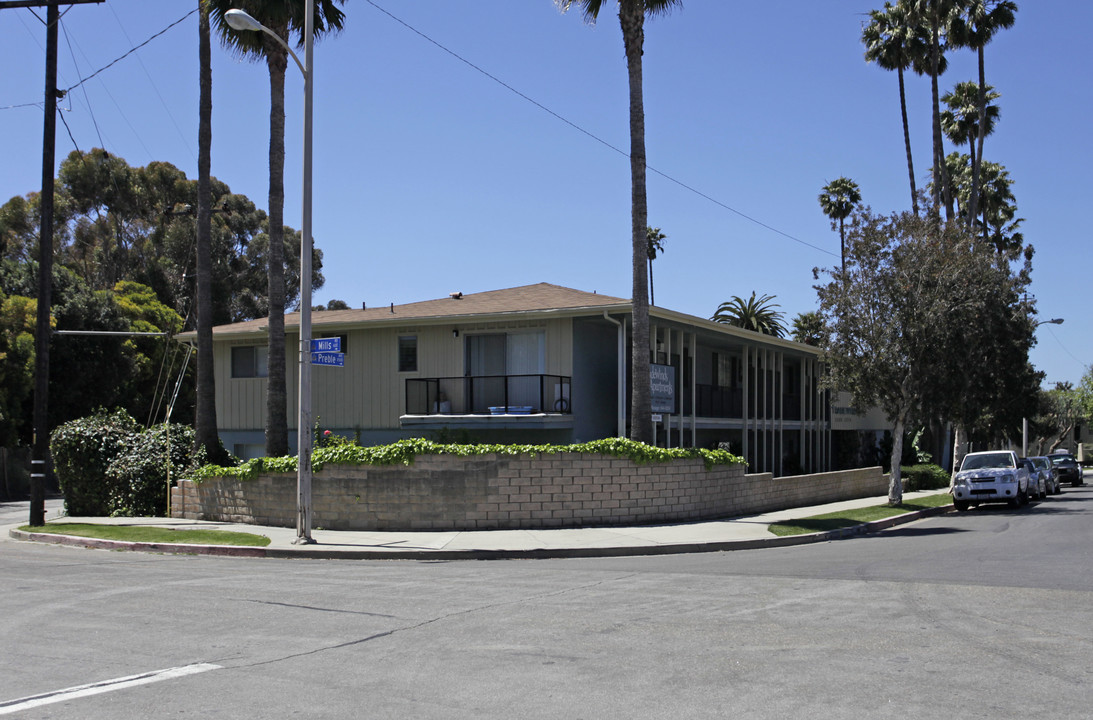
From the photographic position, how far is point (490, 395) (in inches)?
1008

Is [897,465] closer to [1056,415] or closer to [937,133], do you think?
[937,133]

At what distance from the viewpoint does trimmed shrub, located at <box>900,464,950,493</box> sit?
3662 centimetres

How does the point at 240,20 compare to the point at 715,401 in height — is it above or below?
above

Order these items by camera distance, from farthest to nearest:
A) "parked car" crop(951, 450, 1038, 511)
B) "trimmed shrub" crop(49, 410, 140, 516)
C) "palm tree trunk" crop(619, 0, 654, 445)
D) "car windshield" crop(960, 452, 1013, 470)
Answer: "car windshield" crop(960, 452, 1013, 470), "parked car" crop(951, 450, 1038, 511), "trimmed shrub" crop(49, 410, 140, 516), "palm tree trunk" crop(619, 0, 654, 445)

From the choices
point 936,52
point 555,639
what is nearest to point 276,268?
point 555,639

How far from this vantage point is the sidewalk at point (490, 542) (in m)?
15.8

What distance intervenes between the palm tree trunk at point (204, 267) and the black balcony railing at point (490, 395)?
5.33m

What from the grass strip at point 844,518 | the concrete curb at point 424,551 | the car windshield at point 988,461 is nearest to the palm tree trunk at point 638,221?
the grass strip at point 844,518

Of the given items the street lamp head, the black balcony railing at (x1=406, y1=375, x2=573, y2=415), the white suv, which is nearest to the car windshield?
the white suv

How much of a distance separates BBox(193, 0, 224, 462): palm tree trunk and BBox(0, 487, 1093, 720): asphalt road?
8396 mm

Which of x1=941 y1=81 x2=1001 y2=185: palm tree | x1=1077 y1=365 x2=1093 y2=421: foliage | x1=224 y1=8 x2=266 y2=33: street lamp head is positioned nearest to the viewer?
x1=224 y1=8 x2=266 y2=33: street lamp head

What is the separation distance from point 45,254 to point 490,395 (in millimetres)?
10975

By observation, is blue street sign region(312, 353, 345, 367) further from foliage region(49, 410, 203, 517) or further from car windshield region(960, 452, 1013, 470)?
car windshield region(960, 452, 1013, 470)

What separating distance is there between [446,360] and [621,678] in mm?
19778
